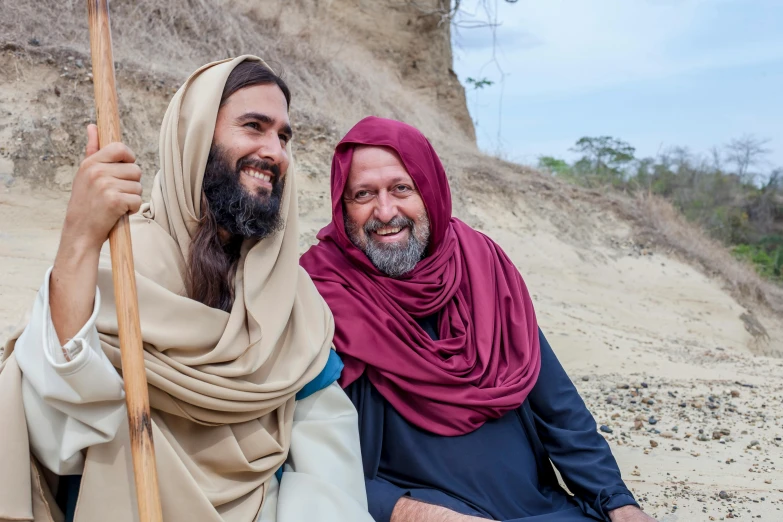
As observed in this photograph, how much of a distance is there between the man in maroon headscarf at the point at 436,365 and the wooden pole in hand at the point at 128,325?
0.93 m

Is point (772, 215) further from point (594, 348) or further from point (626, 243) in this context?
point (594, 348)

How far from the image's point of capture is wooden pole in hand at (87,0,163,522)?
1.87 m

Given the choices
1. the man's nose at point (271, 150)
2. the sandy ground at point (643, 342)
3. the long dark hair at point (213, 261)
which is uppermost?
the man's nose at point (271, 150)

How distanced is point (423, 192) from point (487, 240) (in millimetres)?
417

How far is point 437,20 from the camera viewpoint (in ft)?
44.4

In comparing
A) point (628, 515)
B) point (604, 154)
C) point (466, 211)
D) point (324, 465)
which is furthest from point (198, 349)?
point (604, 154)

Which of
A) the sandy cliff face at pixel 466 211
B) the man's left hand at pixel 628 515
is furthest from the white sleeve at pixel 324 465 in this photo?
the sandy cliff face at pixel 466 211

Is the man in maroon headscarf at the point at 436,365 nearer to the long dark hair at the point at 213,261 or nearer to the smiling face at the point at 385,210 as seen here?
the smiling face at the point at 385,210

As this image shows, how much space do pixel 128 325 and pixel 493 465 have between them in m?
1.43

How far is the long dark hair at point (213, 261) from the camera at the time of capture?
2.35 meters

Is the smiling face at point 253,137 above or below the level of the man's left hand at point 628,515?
above

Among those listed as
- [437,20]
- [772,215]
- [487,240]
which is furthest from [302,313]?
[772,215]

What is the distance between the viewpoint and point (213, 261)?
238 centimetres

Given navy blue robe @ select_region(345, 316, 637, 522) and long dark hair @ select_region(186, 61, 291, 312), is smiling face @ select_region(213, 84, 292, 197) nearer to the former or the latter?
long dark hair @ select_region(186, 61, 291, 312)
